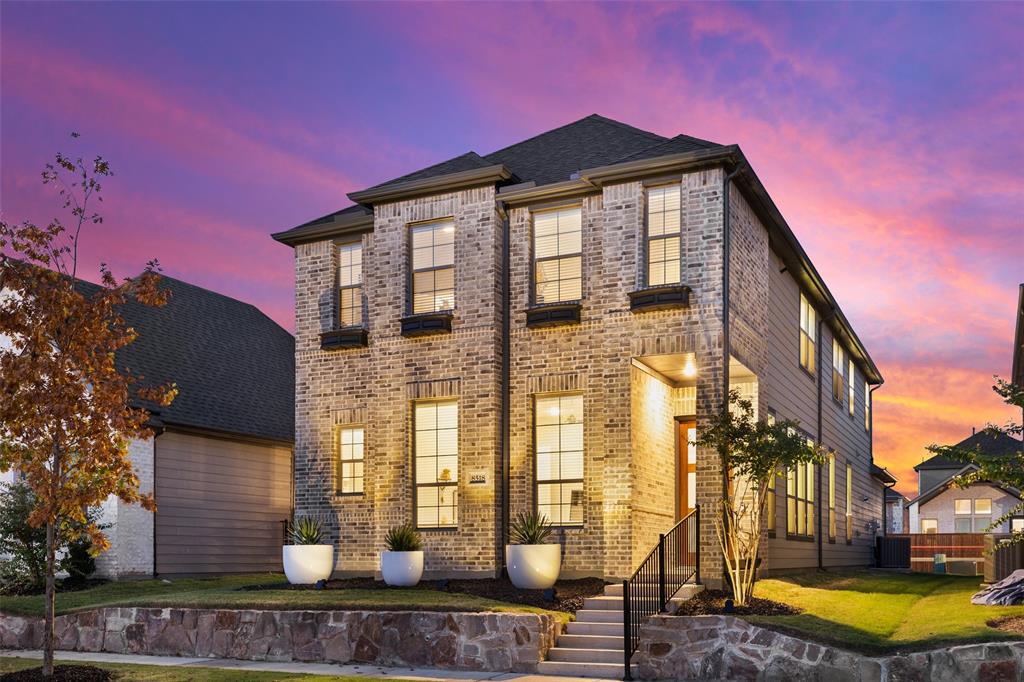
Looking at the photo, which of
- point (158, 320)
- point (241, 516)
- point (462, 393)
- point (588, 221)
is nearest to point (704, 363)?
point (588, 221)

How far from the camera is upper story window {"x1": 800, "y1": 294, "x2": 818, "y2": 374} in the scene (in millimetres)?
23812

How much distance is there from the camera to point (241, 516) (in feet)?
85.5

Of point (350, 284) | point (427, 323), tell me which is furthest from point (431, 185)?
point (350, 284)

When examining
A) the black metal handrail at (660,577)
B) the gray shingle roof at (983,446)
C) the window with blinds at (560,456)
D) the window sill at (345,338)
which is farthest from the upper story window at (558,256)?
the gray shingle roof at (983,446)

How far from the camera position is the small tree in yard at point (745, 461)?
1473cm

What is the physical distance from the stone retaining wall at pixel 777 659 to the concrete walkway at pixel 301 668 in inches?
44.6

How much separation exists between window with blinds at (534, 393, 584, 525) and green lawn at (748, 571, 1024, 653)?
3312 mm

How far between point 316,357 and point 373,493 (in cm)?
297

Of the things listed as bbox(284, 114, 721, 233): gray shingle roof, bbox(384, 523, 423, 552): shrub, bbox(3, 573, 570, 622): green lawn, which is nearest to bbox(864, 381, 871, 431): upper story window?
bbox(284, 114, 721, 233): gray shingle roof

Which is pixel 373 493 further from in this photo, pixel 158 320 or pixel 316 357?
pixel 158 320

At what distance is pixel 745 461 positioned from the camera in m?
15.2

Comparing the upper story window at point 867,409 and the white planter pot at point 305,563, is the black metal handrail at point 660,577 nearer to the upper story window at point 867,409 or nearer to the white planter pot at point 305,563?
the white planter pot at point 305,563

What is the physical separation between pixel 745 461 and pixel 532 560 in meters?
3.66

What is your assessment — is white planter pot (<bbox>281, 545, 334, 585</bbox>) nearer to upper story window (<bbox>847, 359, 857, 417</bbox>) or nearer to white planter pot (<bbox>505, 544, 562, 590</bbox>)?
white planter pot (<bbox>505, 544, 562, 590</bbox>)
